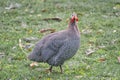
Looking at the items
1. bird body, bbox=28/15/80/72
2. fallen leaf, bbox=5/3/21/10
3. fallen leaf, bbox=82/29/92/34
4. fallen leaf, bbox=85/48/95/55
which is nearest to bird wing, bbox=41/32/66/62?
bird body, bbox=28/15/80/72

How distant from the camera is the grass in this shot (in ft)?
24.5

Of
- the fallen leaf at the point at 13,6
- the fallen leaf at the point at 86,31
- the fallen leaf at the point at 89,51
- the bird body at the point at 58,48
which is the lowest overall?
the fallen leaf at the point at 13,6

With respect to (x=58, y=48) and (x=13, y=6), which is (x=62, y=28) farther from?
(x=58, y=48)

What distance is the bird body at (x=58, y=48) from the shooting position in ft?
23.2

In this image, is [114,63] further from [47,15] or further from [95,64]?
[47,15]

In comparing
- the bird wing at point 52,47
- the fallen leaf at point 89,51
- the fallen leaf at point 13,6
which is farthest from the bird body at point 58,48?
the fallen leaf at point 13,6

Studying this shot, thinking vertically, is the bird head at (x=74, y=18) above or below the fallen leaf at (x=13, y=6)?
above

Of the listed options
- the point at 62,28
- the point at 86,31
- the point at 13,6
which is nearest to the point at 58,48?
the point at 86,31

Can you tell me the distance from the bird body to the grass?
1.05 ft

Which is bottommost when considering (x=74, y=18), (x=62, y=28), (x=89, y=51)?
(x=62, y=28)

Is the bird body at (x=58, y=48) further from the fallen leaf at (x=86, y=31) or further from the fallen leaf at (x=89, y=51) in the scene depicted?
the fallen leaf at (x=86, y=31)

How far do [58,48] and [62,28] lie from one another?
346cm

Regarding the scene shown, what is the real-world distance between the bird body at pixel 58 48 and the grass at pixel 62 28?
32 cm

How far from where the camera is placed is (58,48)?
7.14m
